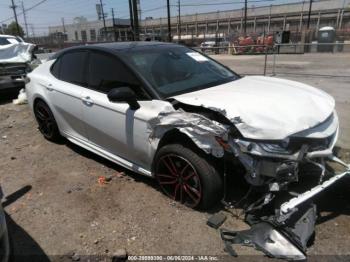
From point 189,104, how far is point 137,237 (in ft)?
4.43

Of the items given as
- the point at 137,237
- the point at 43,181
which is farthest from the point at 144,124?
the point at 43,181

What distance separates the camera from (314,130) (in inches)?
125

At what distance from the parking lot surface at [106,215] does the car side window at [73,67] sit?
3.79 ft

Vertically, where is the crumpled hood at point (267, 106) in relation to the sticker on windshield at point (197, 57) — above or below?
below

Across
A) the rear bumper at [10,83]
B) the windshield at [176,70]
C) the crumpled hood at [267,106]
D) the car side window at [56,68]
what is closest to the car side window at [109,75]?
the windshield at [176,70]

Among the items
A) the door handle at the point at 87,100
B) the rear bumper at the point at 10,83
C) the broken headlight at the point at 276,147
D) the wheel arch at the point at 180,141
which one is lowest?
the rear bumper at the point at 10,83

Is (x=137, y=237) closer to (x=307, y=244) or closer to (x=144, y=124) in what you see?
(x=144, y=124)

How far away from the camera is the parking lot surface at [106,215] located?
123 inches

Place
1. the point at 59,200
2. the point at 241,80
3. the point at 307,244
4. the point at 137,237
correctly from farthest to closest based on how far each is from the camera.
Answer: the point at 241,80
the point at 59,200
the point at 137,237
the point at 307,244

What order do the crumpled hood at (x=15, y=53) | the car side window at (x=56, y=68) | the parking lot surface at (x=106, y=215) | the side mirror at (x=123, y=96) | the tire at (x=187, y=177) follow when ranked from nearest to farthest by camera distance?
the parking lot surface at (x=106, y=215) < the tire at (x=187, y=177) < the side mirror at (x=123, y=96) < the car side window at (x=56, y=68) < the crumpled hood at (x=15, y=53)

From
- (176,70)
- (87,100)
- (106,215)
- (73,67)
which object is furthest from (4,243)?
(73,67)

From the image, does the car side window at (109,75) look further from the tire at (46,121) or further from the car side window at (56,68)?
the tire at (46,121)

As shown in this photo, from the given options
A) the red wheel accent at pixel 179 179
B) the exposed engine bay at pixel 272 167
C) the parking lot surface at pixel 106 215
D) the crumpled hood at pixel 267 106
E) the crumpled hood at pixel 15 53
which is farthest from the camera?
the crumpled hood at pixel 15 53

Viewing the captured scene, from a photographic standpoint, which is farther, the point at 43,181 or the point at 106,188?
the point at 43,181
